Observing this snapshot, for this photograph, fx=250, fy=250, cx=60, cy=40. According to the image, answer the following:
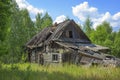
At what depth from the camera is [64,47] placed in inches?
1369

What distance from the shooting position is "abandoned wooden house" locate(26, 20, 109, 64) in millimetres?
32719

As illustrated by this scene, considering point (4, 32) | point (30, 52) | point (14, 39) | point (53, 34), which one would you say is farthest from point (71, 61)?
point (14, 39)

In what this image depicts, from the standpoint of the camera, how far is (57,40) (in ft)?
119

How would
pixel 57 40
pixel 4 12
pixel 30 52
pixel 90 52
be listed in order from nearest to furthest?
1. pixel 4 12
2. pixel 90 52
3. pixel 57 40
4. pixel 30 52

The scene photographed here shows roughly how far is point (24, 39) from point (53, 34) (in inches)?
724

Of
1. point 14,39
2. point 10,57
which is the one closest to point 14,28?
point 14,39

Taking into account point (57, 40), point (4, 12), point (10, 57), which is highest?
point (4, 12)

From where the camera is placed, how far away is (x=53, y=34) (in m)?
38.3

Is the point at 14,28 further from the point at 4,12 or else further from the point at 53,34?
the point at 4,12

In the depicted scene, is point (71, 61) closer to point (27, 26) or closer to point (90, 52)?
point (90, 52)

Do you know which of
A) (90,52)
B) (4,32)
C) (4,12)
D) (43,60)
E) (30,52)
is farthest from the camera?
(30,52)

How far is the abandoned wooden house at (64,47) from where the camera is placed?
32719 mm

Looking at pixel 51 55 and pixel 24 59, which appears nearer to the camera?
pixel 51 55

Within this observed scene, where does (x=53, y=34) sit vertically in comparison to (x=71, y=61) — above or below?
above
